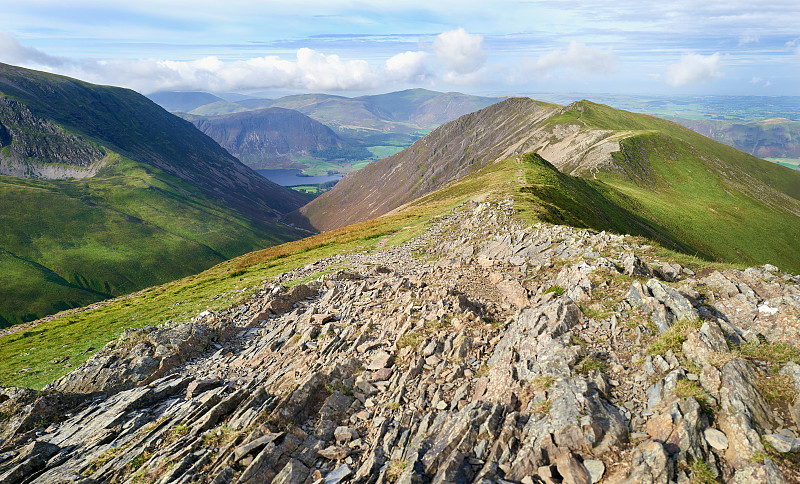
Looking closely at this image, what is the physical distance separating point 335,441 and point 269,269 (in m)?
41.6

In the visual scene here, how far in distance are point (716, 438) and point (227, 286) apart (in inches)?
1805

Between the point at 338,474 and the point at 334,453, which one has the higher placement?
the point at 334,453

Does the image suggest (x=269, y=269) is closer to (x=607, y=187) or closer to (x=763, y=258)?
(x=607, y=187)

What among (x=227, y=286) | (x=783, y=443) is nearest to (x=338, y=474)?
(x=783, y=443)

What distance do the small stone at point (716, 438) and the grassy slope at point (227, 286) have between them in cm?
1336

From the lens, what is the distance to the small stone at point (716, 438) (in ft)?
31.6

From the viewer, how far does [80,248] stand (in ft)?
490

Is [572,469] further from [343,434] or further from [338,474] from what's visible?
[343,434]

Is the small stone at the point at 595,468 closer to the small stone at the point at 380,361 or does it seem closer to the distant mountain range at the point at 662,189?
the small stone at the point at 380,361

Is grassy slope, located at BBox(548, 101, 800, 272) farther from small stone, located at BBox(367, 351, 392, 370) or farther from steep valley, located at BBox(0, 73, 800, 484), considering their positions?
small stone, located at BBox(367, 351, 392, 370)

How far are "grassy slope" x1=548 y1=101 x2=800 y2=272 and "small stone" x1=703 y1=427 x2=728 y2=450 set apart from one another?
3141 inches

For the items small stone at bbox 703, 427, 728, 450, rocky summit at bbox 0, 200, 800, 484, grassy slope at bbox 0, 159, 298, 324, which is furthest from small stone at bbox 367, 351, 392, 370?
grassy slope at bbox 0, 159, 298, 324

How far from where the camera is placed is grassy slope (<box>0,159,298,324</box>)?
118394mm

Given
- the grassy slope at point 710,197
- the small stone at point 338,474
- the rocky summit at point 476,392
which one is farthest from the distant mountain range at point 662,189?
the small stone at point 338,474
